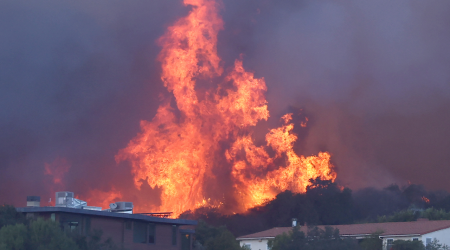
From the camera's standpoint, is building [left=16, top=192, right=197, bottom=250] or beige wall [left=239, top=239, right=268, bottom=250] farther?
beige wall [left=239, top=239, right=268, bottom=250]

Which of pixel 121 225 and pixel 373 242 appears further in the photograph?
pixel 373 242

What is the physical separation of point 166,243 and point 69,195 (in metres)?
6.92

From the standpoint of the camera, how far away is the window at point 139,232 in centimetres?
3428

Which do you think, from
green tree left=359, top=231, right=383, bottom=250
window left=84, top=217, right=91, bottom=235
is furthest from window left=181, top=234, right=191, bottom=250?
green tree left=359, top=231, right=383, bottom=250

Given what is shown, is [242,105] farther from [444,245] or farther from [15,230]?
[15,230]

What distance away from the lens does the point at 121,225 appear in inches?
1310

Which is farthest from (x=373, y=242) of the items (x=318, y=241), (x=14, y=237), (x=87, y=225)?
(x=14, y=237)

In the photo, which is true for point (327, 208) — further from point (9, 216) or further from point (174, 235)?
point (9, 216)

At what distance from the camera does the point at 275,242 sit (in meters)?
45.2

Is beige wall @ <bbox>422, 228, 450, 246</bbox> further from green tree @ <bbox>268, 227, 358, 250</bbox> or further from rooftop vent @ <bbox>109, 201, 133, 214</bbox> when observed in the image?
rooftop vent @ <bbox>109, 201, 133, 214</bbox>

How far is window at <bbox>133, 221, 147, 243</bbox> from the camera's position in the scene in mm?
34281

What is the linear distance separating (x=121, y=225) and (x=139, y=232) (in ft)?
5.48

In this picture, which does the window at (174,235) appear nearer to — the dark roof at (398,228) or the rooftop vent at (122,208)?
the rooftop vent at (122,208)

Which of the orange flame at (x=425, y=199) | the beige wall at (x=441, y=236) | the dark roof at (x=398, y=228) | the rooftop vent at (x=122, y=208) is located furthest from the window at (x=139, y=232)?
the orange flame at (x=425, y=199)
